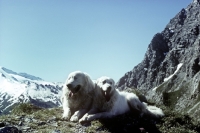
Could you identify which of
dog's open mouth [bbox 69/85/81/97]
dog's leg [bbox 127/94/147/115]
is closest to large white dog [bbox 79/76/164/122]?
dog's leg [bbox 127/94/147/115]

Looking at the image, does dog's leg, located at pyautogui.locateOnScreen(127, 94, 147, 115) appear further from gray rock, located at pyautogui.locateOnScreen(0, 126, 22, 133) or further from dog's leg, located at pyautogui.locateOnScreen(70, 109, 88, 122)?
gray rock, located at pyautogui.locateOnScreen(0, 126, 22, 133)

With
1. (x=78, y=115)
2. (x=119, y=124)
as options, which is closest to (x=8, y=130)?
(x=78, y=115)

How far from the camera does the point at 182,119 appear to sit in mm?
17219

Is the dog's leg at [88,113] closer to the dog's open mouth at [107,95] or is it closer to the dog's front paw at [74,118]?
the dog's front paw at [74,118]

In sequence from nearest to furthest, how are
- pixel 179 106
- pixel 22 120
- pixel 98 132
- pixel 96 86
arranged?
pixel 98 132 → pixel 22 120 → pixel 96 86 → pixel 179 106

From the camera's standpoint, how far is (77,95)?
1562cm

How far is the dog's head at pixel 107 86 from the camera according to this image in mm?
14891

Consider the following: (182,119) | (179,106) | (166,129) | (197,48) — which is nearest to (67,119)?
(166,129)

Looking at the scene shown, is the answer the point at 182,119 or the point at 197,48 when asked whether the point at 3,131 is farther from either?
the point at 197,48

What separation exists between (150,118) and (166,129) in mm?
1919

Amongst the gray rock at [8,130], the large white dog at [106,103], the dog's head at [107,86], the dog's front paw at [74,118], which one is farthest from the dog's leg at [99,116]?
the gray rock at [8,130]

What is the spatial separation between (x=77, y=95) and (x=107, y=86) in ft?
6.46

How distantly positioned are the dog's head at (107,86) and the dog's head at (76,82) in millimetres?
909

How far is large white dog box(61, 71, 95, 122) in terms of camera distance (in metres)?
15.1
